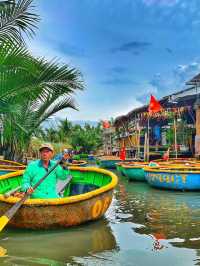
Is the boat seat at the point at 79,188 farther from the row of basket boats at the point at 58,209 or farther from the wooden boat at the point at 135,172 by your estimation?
the wooden boat at the point at 135,172

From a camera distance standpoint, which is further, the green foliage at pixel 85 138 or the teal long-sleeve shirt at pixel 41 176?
the green foliage at pixel 85 138

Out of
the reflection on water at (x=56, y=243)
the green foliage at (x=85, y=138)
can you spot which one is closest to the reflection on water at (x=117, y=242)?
the reflection on water at (x=56, y=243)

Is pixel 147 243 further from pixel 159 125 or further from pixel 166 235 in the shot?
pixel 159 125

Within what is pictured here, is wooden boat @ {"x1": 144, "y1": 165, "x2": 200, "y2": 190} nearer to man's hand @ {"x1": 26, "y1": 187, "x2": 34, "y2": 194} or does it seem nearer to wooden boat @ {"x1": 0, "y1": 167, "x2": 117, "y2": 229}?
wooden boat @ {"x1": 0, "y1": 167, "x2": 117, "y2": 229}

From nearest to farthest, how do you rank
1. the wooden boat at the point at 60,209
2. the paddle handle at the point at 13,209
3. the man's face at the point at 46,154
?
1. the paddle handle at the point at 13,209
2. the wooden boat at the point at 60,209
3. the man's face at the point at 46,154

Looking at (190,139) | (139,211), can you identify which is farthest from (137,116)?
(139,211)

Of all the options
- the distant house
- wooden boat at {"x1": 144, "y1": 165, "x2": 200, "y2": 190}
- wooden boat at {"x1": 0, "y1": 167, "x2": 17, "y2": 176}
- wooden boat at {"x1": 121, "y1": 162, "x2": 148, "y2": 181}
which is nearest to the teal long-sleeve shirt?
wooden boat at {"x1": 0, "y1": 167, "x2": 17, "y2": 176}

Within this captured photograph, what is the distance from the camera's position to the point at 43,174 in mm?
7434

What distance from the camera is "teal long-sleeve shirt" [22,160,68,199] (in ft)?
24.3

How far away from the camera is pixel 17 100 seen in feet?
29.1

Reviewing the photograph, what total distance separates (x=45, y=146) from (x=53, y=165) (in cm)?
59

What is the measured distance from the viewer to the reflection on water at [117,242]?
558cm

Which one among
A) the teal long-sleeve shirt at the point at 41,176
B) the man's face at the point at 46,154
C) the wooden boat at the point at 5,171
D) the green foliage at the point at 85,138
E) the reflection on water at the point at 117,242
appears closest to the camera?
the reflection on water at the point at 117,242

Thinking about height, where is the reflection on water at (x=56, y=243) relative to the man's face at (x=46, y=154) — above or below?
below
